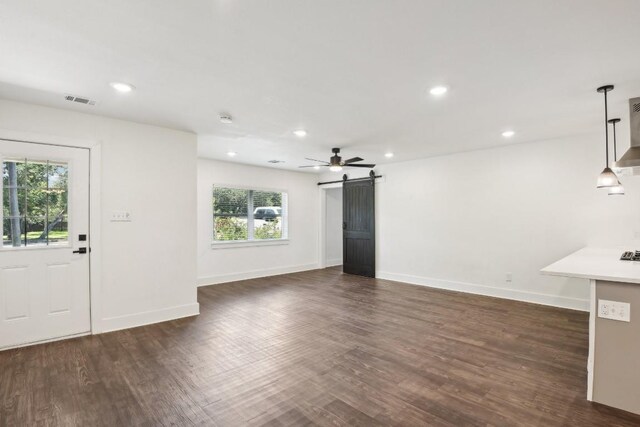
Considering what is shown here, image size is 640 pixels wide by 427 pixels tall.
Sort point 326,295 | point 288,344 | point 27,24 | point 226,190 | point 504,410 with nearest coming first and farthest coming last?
point 27,24 → point 504,410 → point 288,344 → point 326,295 → point 226,190

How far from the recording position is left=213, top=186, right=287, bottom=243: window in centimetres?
674

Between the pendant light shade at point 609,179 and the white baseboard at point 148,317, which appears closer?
the pendant light shade at point 609,179

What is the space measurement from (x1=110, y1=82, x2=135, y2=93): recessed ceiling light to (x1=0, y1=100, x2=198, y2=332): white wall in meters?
1.12

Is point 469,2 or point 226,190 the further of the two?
point 226,190

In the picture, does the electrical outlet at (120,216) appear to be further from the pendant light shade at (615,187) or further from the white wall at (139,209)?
the pendant light shade at (615,187)

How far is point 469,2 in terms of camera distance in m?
1.75

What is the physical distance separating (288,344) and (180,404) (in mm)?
1309

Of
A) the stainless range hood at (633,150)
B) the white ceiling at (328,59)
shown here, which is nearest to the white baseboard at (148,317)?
the white ceiling at (328,59)

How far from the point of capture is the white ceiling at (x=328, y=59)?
184 centimetres

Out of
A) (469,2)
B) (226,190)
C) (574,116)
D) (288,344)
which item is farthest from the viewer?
(226,190)

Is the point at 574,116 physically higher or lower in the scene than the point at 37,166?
higher

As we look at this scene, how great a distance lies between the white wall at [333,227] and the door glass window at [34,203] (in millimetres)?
6121

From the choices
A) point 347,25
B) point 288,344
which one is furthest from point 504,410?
point 347,25

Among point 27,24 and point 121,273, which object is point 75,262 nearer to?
point 121,273
